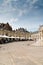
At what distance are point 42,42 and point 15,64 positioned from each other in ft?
45.7

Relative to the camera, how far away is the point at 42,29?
2264 cm

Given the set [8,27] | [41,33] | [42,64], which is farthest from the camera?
[8,27]

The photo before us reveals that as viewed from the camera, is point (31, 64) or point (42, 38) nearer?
point (31, 64)

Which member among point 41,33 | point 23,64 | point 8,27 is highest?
point 8,27

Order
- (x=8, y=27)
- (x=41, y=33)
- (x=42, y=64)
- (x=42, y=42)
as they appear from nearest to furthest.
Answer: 1. (x=42, y=64)
2. (x=42, y=42)
3. (x=41, y=33)
4. (x=8, y=27)

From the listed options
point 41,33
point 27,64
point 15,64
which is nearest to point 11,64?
point 15,64

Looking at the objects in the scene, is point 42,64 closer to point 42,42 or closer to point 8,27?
point 42,42

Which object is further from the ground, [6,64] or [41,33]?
[41,33]

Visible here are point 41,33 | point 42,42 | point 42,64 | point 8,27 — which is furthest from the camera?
point 8,27

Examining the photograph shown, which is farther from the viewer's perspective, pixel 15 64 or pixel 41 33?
pixel 41 33

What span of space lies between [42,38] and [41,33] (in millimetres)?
957

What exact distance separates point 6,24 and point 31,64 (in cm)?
8022

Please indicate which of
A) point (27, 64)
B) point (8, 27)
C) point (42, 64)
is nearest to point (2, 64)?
point (27, 64)

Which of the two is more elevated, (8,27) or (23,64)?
(8,27)
